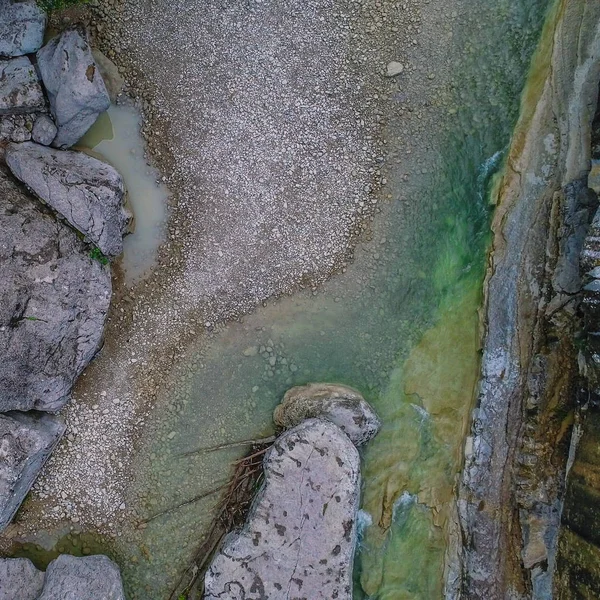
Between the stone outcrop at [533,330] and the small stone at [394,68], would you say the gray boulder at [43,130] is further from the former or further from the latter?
the stone outcrop at [533,330]

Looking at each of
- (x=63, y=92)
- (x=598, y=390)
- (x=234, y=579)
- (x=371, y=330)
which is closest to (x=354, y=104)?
(x=371, y=330)

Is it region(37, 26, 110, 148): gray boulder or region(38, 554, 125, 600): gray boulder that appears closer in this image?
region(37, 26, 110, 148): gray boulder

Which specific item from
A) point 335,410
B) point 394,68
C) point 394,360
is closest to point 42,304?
point 335,410

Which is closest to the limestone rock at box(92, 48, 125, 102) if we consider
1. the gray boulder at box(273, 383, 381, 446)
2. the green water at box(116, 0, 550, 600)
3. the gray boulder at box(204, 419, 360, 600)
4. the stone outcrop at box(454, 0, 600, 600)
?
the green water at box(116, 0, 550, 600)

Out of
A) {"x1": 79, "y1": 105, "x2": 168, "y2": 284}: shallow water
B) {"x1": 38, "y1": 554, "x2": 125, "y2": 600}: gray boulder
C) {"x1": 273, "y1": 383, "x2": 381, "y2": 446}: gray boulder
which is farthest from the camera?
{"x1": 79, "y1": 105, "x2": 168, "y2": 284}: shallow water

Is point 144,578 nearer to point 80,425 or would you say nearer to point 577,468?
point 80,425

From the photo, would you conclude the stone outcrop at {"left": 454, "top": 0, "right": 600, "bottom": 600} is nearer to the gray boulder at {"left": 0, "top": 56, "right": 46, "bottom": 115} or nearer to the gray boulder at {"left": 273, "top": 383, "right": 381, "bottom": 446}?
the gray boulder at {"left": 273, "top": 383, "right": 381, "bottom": 446}
